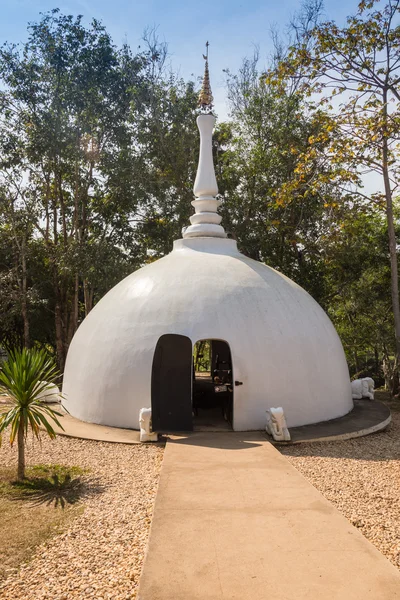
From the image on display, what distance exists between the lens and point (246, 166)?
19.1m

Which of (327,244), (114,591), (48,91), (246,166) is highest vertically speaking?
(48,91)

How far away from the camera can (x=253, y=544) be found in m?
4.54

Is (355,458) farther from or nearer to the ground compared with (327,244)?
nearer to the ground

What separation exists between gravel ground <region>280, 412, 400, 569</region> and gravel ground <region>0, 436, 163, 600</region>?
2.40 metres

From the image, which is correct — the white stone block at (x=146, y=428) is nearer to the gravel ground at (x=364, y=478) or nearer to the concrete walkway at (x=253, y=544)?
the concrete walkway at (x=253, y=544)

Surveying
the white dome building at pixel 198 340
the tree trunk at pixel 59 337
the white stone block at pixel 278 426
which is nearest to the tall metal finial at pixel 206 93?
the white dome building at pixel 198 340

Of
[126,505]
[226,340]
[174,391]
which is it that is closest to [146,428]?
[174,391]

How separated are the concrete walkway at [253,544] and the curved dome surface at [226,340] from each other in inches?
97.2

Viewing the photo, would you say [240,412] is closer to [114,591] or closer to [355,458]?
[355,458]

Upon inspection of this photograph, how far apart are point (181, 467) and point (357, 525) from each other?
8.69 ft

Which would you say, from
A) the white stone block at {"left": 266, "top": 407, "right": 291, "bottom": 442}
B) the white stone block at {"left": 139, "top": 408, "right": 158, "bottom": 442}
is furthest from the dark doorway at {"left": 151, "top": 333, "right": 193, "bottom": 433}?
the white stone block at {"left": 266, "top": 407, "right": 291, "bottom": 442}

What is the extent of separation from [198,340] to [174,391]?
3.62 ft

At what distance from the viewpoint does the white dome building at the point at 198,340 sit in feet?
29.9

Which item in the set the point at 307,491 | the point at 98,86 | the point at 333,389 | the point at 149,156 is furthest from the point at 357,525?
the point at 98,86
